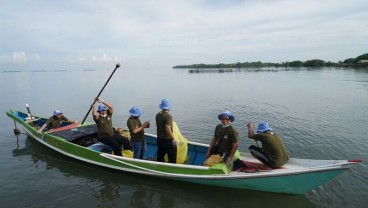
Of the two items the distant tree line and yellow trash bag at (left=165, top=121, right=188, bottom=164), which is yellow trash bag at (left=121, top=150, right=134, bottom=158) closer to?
yellow trash bag at (left=165, top=121, right=188, bottom=164)

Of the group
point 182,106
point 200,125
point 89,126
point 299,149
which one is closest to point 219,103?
point 182,106

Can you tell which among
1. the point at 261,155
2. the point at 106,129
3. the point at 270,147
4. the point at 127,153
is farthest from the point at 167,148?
the point at 270,147

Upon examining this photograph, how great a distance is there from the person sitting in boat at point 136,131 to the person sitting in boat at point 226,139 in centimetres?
204

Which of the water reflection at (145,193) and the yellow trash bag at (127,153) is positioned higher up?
the yellow trash bag at (127,153)

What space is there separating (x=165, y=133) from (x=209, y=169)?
1.55m

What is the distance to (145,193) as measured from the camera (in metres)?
7.97

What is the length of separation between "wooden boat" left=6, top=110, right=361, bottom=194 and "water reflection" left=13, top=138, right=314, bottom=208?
1.19 feet

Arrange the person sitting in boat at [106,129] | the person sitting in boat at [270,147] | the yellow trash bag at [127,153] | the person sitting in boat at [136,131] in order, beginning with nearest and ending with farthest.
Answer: the person sitting in boat at [270,147], the person sitting in boat at [136,131], the person sitting in boat at [106,129], the yellow trash bag at [127,153]

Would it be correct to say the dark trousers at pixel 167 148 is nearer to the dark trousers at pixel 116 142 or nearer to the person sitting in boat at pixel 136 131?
the person sitting in boat at pixel 136 131

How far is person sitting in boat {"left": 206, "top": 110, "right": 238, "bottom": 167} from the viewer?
7203 millimetres

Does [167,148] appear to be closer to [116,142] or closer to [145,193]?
[145,193]

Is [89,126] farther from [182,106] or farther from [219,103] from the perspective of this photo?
[219,103]

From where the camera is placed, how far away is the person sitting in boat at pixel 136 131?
A: 316 inches

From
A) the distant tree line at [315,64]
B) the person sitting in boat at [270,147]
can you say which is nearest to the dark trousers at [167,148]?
the person sitting in boat at [270,147]
